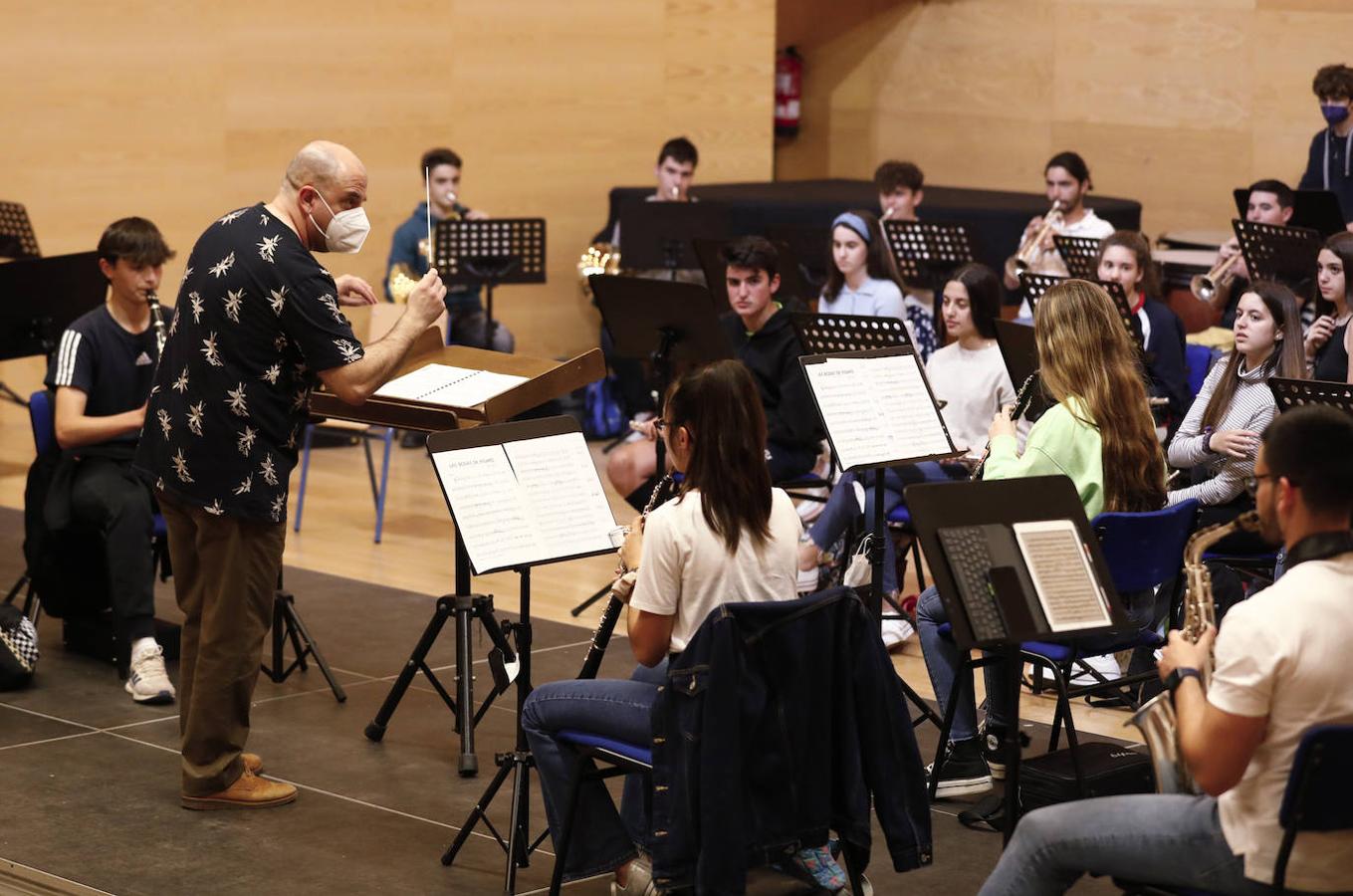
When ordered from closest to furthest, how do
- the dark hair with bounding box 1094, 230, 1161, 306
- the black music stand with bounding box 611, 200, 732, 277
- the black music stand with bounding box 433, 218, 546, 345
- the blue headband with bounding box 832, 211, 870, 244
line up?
the dark hair with bounding box 1094, 230, 1161, 306, the blue headband with bounding box 832, 211, 870, 244, the black music stand with bounding box 433, 218, 546, 345, the black music stand with bounding box 611, 200, 732, 277

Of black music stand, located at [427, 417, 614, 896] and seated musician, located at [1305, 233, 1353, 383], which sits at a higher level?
seated musician, located at [1305, 233, 1353, 383]

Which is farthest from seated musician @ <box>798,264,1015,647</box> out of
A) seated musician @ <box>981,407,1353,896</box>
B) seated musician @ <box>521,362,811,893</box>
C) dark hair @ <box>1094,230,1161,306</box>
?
seated musician @ <box>981,407,1353,896</box>

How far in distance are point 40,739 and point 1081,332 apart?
117 inches

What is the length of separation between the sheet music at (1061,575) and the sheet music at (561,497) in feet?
3.36

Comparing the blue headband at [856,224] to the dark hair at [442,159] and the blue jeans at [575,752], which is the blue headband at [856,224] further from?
the blue jeans at [575,752]

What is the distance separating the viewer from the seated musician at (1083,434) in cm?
465

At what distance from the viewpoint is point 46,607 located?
5.85m

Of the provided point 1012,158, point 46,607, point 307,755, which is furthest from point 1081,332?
point 1012,158

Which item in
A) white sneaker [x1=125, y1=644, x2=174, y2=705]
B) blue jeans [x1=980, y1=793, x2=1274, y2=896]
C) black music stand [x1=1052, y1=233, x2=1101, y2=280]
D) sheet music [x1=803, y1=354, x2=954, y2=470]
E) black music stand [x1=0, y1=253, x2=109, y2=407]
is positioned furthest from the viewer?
black music stand [x1=1052, y1=233, x2=1101, y2=280]

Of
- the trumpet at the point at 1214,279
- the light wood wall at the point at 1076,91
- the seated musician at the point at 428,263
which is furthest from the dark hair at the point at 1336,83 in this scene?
the seated musician at the point at 428,263

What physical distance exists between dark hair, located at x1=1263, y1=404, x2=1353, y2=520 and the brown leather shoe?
2.67 metres

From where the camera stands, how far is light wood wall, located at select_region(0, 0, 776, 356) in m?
9.23

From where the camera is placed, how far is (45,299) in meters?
6.74

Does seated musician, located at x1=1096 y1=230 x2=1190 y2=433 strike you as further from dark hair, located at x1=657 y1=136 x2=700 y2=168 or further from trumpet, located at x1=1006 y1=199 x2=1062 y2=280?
dark hair, located at x1=657 y1=136 x2=700 y2=168
